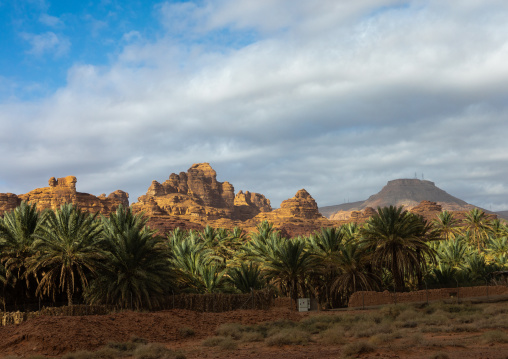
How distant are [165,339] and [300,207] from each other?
153 metres

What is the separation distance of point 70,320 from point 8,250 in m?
11.6

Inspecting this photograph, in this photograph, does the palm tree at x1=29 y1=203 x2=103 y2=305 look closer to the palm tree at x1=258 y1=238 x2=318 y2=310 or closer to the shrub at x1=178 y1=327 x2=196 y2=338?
the shrub at x1=178 y1=327 x2=196 y2=338

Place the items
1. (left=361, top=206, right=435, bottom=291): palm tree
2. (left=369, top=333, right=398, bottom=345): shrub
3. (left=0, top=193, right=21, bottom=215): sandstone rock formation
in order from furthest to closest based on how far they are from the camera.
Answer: (left=0, top=193, right=21, bottom=215): sandstone rock formation
(left=361, top=206, right=435, bottom=291): palm tree
(left=369, top=333, right=398, bottom=345): shrub

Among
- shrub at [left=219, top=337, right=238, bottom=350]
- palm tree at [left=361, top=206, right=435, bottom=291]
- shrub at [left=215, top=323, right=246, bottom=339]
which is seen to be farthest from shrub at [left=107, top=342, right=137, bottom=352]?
palm tree at [left=361, top=206, right=435, bottom=291]

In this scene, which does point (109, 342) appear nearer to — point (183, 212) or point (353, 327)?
point (353, 327)

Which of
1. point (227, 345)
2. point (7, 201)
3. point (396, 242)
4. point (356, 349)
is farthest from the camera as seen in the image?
point (7, 201)

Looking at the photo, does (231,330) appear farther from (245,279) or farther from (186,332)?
(245,279)

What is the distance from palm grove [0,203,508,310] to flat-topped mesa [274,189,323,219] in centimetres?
12571

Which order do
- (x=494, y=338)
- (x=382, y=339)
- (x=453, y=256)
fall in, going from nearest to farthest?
(x=494, y=338), (x=382, y=339), (x=453, y=256)

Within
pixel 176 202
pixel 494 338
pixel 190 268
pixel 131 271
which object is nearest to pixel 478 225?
pixel 190 268

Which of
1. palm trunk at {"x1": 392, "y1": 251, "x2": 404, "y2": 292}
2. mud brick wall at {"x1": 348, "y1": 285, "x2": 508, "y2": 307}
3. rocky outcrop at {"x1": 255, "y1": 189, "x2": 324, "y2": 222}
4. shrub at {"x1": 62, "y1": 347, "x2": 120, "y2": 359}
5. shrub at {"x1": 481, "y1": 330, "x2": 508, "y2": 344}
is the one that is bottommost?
mud brick wall at {"x1": 348, "y1": 285, "x2": 508, "y2": 307}

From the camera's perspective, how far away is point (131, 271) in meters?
28.9

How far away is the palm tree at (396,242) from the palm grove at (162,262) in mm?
69

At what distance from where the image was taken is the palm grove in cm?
2836
